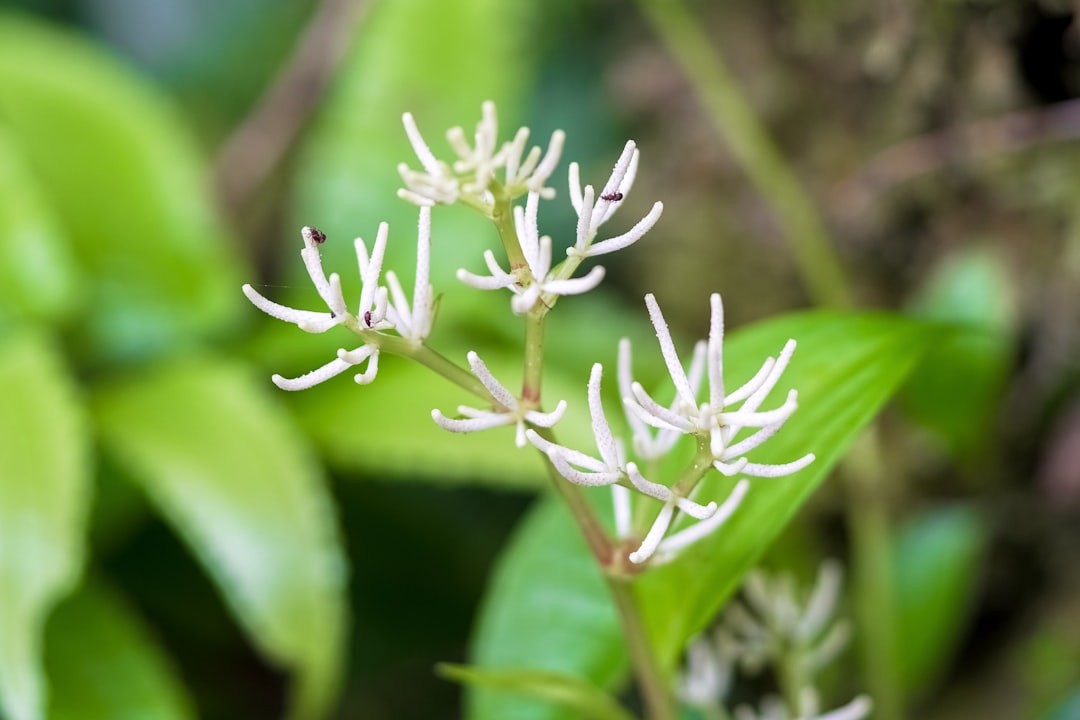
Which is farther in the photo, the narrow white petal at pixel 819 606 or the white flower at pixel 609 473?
the narrow white petal at pixel 819 606

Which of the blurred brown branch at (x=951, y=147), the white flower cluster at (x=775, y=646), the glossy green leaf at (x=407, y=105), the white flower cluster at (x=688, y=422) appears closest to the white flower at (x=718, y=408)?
the white flower cluster at (x=688, y=422)

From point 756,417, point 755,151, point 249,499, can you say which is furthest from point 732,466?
point 755,151

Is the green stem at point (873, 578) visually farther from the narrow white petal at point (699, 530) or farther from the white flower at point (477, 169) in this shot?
the white flower at point (477, 169)

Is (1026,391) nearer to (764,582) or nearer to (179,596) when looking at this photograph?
(764,582)

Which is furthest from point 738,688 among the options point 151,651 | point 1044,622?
point 151,651

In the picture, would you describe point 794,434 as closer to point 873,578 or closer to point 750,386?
point 750,386

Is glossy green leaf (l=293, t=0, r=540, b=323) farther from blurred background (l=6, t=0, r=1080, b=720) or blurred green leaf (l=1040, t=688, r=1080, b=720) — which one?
blurred green leaf (l=1040, t=688, r=1080, b=720)

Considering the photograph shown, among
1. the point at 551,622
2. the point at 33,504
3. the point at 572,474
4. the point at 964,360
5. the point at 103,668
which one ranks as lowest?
the point at 103,668

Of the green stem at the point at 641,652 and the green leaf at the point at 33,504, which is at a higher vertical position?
the green stem at the point at 641,652

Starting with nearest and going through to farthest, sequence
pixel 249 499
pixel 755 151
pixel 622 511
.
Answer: pixel 622 511 → pixel 249 499 → pixel 755 151
